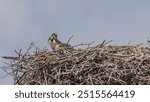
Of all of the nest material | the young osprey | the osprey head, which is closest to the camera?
the nest material

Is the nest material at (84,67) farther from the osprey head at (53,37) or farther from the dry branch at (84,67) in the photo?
the osprey head at (53,37)

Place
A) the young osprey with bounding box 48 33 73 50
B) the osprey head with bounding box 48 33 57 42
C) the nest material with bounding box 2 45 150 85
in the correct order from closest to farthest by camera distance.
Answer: the nest material with bounding box 2 45 150 85, the young osprey with bounding box 48 33 73 50, the osprey head with bounding box 48 33 57 42

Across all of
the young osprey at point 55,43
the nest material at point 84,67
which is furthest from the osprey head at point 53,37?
the nest material at point 84,67

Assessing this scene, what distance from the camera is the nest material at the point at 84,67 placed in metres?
8.16

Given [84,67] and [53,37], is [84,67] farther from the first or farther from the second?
[53,37]

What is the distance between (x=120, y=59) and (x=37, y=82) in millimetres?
1139

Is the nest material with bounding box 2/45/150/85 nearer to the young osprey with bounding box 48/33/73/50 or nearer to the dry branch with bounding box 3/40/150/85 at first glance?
the dry branch with bounding box 3/40/150/85

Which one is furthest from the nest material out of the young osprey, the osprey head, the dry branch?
the osprey head

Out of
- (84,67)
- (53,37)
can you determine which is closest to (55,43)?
(53,37)

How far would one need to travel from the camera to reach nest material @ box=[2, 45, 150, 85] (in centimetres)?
816

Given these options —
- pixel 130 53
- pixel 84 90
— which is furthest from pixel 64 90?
pixel 130 53

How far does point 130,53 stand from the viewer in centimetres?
868

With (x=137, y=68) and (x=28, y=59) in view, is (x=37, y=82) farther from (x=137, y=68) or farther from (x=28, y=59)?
(x=137, y=68)

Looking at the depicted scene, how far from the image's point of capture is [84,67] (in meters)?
8.28
